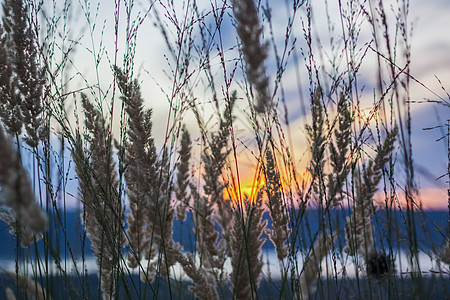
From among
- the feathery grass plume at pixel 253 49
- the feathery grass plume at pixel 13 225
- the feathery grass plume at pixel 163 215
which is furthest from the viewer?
the feathery grass plume at pixel 13 225

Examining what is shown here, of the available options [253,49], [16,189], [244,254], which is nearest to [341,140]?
[244,254]

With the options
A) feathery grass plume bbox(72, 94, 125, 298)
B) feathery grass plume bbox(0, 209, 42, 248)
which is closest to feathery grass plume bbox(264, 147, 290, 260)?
feathery grass plume bbox(72, 94, 125, 298)

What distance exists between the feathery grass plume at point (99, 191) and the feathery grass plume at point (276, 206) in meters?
0.62

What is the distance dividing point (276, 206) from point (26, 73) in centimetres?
115

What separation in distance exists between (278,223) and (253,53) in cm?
111

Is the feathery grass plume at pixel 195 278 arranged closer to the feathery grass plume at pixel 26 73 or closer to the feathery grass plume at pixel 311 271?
the feathery grass plume at pixel 311 271

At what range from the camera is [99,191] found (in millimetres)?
1904

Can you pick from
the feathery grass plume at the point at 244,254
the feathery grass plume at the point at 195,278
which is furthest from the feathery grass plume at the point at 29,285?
→ the feathery grass plume at the point at 244,254

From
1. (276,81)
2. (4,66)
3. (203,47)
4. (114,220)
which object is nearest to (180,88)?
(203,47)

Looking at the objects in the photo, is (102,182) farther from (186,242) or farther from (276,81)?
(186,242)

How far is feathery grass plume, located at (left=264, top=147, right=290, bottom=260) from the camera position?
1.92 m

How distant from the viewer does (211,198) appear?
2.39 m

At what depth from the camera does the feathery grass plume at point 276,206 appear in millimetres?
1920

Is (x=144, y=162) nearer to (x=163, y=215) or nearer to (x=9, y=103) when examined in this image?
(x=163, y=215)
